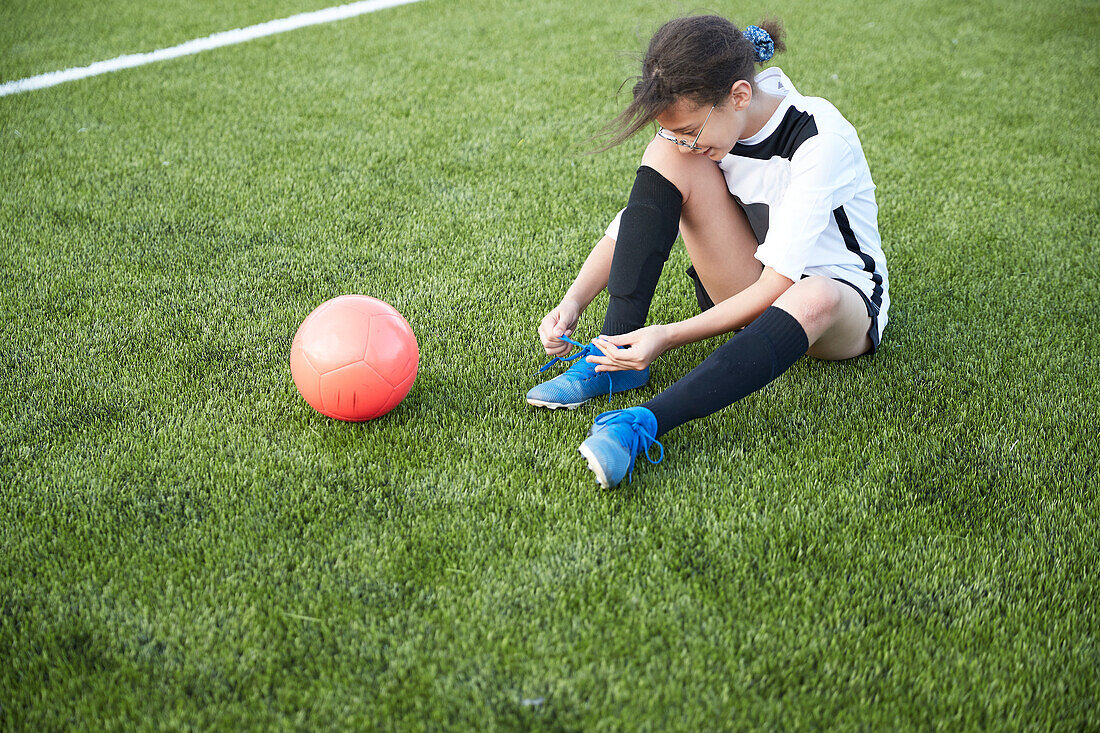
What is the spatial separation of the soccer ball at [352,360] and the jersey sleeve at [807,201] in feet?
2.99

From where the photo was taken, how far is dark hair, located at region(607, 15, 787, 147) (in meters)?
1.81

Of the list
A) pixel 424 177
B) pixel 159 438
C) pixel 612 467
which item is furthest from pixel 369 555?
pixel 424 177

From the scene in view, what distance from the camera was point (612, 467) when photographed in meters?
1.79

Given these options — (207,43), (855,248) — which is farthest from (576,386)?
(207,43)

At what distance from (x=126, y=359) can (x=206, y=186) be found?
1.32 m

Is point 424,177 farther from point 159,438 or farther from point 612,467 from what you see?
point 612,467

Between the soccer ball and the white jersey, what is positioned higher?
the white jersey

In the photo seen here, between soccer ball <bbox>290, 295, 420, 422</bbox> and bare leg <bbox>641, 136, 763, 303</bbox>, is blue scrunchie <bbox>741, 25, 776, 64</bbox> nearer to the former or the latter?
bare leg <bbox>641, 136, 763, 303</bbox>

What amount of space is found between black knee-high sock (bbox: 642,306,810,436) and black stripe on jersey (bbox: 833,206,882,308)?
1.18ft

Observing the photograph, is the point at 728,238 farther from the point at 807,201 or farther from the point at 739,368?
the point at 739,368

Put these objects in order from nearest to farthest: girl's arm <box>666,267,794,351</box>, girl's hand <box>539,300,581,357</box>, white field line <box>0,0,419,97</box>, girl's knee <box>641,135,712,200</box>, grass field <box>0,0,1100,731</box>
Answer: grass field <box>0,0,1100,731</box>, girl's arm <box>666,267,794,351</box>, girl's knee <box>641,135,712,200</box>, girl's hand <box>539,300,581,357</box>, white field line <box>0,0,419,97</box>

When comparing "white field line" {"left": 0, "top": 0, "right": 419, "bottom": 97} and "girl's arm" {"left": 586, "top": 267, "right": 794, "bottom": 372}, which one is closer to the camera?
"girl's arm" {"left": 586, "top": 267, "right": 794, "bottom": 372}

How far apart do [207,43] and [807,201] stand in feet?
15.1

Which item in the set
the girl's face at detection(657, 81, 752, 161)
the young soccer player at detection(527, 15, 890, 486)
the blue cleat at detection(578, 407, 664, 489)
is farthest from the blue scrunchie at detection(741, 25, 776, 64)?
the blue cleat at detection(578, 407, 664, 489)
